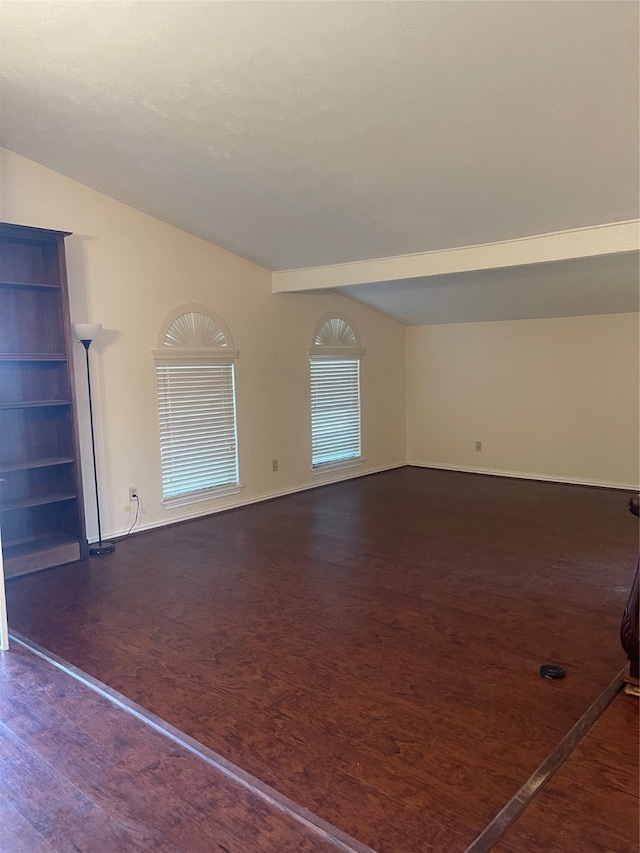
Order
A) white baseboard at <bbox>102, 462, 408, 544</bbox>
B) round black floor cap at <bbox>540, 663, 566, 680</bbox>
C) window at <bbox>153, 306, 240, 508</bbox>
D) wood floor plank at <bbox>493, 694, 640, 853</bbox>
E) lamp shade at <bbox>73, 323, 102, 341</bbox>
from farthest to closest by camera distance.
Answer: window at <bbox>153, 306, 240, 508</bbox>, white baseboard at <bbox>102, 462, 408, 544</bbox>, lamp shade at <bbox>73, 323, 102, 341</bbox>, round black floor cap at <bbox>540, 663, 566, 680</bbox>, wood floor plank at <bbox>493, 694, 640, 853</bbox>

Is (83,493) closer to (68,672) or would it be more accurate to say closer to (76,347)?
(76,347)

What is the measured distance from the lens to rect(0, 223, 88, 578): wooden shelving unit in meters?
4.20

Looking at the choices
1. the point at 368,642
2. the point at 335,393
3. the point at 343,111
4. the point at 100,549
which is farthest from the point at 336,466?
the point at 343,111

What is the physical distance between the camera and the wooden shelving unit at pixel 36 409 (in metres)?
4.20

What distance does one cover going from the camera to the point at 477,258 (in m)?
4.72

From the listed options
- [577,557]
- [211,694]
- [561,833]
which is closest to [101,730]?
[211,694]

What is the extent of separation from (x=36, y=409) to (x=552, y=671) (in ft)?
12.6

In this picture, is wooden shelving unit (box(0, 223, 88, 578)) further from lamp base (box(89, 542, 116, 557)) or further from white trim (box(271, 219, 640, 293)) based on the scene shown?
white trim (box(271, 219, 640, 293))

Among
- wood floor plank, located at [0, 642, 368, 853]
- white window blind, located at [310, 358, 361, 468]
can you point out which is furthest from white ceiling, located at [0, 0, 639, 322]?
wood floor plank, located at [0, 642, 368, 853]

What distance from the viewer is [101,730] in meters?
2.36

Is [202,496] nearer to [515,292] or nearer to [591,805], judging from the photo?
[515,292]

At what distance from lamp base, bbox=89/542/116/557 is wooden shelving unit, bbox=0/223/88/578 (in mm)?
104

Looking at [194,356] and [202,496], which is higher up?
[194,356]

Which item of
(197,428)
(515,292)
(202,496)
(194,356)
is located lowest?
(202,496)
